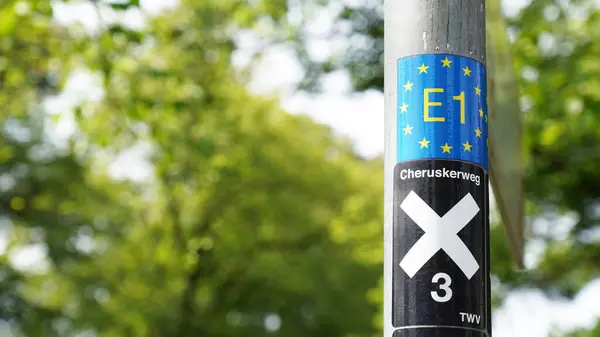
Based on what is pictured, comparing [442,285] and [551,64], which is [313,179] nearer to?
[551,64]

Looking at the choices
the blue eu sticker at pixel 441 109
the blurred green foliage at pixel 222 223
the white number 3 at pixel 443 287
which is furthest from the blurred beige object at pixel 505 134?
the blurred green foliage at pixel 222 223

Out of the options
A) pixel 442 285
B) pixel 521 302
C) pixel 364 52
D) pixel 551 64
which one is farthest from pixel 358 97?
pixel 442 285

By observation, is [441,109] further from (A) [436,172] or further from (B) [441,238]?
(B) [441,238]

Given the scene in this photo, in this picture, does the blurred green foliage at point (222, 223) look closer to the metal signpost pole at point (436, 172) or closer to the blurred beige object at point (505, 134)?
the blurred beige object at point (505, 134)

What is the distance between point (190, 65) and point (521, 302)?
29.7 ft

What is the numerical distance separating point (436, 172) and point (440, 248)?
0.61 ft

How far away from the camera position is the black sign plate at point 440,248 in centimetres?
219

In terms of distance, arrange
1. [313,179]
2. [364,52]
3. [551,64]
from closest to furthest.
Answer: [551,64] < [364,52] < [313,179]

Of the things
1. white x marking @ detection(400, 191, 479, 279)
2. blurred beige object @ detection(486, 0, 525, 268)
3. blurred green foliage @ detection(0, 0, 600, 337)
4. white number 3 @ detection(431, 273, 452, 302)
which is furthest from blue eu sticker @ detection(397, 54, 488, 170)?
blurred green foliage @ detection(0, 0, 600, 337)

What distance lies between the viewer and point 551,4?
13.9 m

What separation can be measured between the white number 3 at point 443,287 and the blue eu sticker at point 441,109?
284mm

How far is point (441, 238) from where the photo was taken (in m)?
2.20

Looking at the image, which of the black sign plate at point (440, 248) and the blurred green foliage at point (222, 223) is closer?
the black sign plate at point (440, 248)

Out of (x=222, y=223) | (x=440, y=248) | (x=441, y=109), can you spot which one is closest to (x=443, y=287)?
(x=440, y=248)
